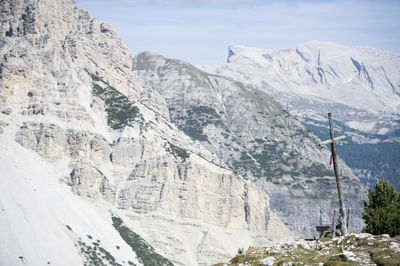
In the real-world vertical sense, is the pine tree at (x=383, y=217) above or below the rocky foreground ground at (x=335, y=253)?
above

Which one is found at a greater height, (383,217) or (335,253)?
(383,217)

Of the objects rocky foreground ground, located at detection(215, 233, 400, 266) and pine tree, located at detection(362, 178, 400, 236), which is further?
pine tree, located at detection(362, 178, 400, 236)

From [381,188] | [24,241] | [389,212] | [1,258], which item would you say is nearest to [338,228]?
[389,212]

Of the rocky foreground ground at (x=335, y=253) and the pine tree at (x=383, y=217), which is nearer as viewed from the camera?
the rocky foreground ground at (x=335, y=253)

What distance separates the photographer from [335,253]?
39.2 m

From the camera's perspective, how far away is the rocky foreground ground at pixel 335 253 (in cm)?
3662

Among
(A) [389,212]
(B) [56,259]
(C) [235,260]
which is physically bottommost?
(B) [56,259]

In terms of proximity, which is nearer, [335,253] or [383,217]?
[335,253]

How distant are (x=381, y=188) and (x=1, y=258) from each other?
14161 cm

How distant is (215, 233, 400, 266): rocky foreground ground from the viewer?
3662cm

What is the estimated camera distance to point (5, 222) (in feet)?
654

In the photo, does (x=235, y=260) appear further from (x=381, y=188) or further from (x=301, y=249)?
(x=381, y=188)

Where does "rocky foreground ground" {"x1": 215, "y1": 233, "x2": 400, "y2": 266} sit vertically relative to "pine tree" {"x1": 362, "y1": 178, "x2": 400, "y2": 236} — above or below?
below

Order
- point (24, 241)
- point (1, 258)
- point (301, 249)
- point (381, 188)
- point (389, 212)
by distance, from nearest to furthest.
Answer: point (301, 249)
point (389, 212)
point (381, 188)
point (1, 258)
point (24, 241)
